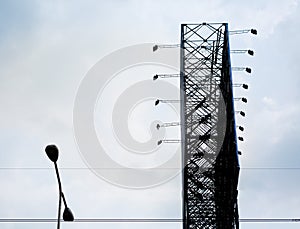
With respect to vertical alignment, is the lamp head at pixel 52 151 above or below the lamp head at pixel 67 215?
above

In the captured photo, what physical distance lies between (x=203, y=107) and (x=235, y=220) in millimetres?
8306

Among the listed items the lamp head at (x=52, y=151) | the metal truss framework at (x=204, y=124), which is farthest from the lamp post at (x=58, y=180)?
the metal truss framework at (x=204, y=124)

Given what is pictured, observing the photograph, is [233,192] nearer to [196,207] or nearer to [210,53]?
[196,207]

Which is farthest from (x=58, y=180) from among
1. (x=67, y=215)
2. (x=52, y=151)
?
(x=52, y=151)

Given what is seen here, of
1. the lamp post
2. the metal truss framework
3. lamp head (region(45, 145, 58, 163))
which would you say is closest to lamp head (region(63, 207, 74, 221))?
the lamp post

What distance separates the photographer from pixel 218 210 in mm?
40812

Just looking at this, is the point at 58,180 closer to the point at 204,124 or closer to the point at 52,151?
the point at 52,151

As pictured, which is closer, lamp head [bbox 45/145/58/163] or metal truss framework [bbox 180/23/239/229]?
lamp head [bbox 45/145/58/163]

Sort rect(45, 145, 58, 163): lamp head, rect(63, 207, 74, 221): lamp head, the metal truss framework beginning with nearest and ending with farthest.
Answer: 1. rect(45, 145, 58, 163): lamp head
2. rect(63, 207, 74, 221): lamp head
3. the metal truss framework

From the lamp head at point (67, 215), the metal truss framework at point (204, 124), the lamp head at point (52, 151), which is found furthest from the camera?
the metal truss framework at point (204, 124)

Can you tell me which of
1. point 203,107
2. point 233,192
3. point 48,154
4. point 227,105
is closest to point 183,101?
point 203,107

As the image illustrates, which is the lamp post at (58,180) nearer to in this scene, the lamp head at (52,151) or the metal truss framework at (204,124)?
the lamp head at (52,151)

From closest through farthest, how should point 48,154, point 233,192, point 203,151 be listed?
point 48,154 → point 233,192 → point 203,151

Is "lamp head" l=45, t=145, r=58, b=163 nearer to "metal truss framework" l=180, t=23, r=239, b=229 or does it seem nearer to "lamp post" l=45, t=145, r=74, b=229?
"lamp post" l=45, t=145, r=74, b=229
